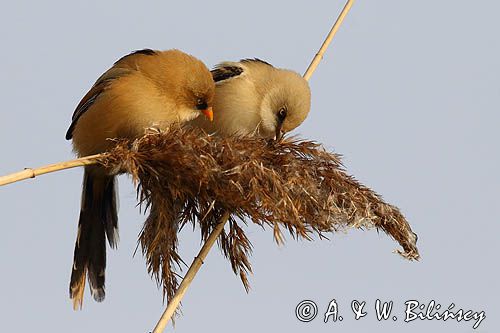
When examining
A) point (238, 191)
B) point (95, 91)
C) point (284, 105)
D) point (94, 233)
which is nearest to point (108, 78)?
point (95, 91)

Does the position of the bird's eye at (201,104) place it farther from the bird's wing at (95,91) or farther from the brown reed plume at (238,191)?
the brown reed plume at (238,191)

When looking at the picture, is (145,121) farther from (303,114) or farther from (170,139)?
(303,114)

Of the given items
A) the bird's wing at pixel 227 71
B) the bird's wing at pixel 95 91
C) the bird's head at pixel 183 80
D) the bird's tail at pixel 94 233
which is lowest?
the bird's tail at pixel 94 233

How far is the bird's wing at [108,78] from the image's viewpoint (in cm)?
503

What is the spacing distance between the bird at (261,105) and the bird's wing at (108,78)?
0.56 m

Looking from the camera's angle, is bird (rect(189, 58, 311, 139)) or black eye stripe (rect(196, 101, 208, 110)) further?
bird (rect(189, 58, 311, 139))

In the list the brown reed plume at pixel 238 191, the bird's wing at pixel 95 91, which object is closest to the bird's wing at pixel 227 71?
the bird's wing at pixel 95 91

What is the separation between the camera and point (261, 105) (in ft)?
18.6

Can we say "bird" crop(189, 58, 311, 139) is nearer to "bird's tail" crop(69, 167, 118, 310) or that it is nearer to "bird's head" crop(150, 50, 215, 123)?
"bird's head" crop(150, 50, 215, 123)

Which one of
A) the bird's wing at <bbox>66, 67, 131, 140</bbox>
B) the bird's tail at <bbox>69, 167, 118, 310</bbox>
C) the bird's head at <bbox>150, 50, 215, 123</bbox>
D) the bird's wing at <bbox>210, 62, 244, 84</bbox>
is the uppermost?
the bird's head at <bbox>150, 50, 215, 123</bbox>

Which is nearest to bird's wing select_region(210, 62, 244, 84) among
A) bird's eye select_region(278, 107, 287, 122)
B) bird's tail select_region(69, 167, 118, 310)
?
bird's eye select_region(278, 107, 287, 122)

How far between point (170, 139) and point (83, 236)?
1338 millimetres

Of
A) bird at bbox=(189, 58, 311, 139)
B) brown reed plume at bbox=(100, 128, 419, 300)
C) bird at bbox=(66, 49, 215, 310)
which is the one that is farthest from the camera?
bird at bbox=(189, 58, 311, 139)

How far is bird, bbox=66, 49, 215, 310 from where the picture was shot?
4797 millimetres
